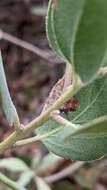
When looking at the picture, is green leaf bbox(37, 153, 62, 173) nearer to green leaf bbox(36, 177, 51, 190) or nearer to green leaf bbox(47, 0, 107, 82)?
green leaf bbox(36, 177, 51, 190)

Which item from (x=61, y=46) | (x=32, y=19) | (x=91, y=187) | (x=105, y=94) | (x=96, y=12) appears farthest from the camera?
(x=32, y=19)

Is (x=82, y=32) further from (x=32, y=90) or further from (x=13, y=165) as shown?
→ (x=32, y=90)

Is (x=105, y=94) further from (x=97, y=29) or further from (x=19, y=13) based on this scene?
(x=19, y=13)

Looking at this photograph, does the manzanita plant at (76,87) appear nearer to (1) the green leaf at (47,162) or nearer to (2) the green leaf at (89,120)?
(2) the green leaf at (89,120)

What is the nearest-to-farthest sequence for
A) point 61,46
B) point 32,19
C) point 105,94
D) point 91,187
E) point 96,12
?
point 96,12, point 61,46, point 105,94, point 91,187, point 32,19

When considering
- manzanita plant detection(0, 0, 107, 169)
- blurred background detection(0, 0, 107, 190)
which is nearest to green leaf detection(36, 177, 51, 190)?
blurred background detection(0, 0, 107, 190)

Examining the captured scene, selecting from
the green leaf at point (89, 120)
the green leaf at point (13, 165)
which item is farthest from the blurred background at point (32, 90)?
the green leaf at point (89, 120)

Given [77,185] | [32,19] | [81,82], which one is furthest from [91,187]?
[81,82]
